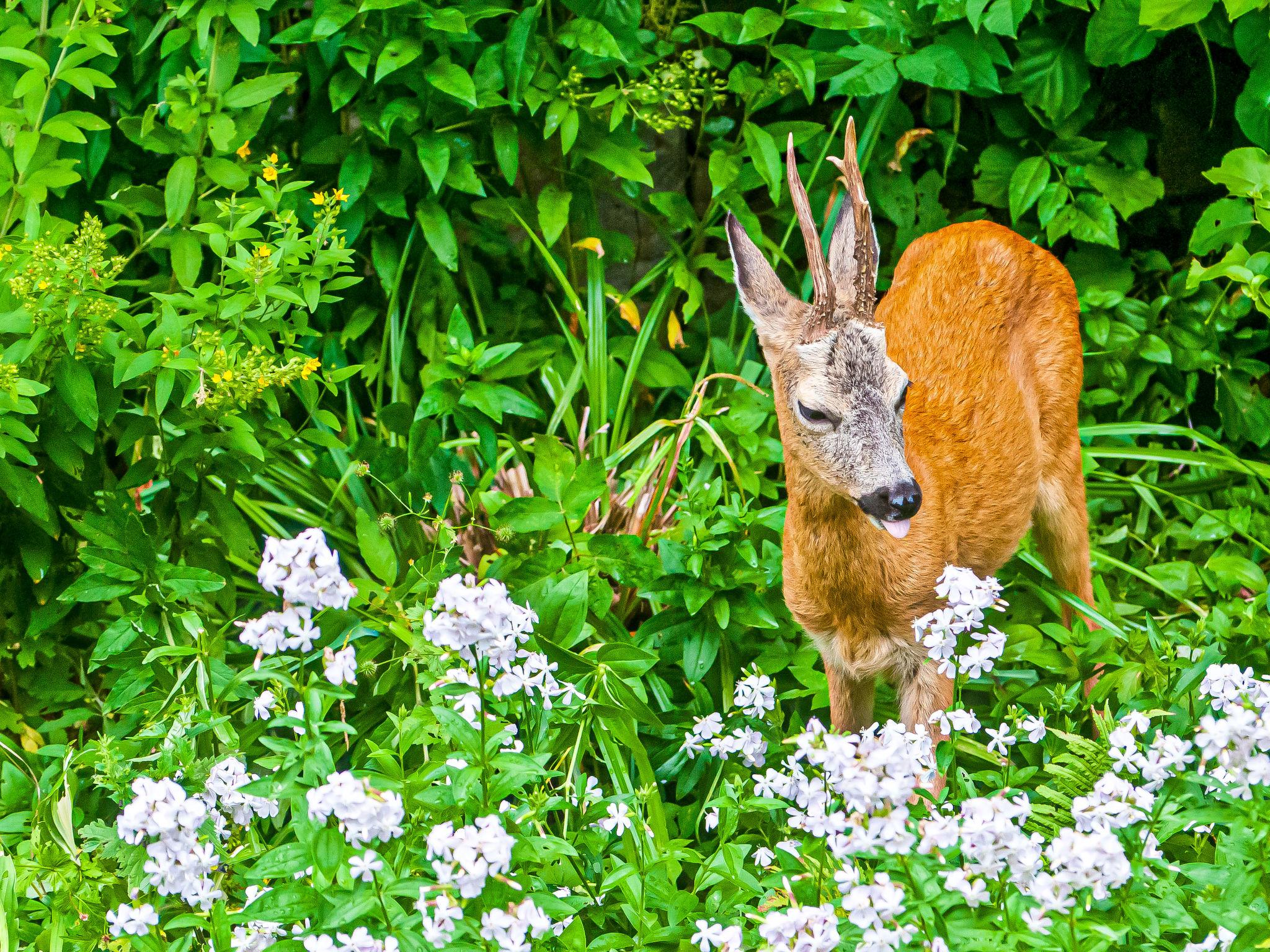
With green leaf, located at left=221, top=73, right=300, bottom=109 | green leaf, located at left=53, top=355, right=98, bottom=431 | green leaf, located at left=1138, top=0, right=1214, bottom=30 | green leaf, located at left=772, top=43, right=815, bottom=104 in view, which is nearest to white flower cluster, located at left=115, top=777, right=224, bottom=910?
green leaf, located at left=53, top=355, right=98, bottom=431

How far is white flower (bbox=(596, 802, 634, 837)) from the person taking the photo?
2.19 m

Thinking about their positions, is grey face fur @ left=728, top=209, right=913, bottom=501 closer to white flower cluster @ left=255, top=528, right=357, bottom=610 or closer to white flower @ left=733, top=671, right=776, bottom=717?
white flower @ left=733, top=671, right=776, bottom=717

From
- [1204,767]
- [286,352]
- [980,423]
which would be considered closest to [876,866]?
[1204,767]

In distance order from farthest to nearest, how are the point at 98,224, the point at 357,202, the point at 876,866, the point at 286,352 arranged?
the point at 357,202 < the point at 286,352 < the point at 98,224 < the point at 876,866

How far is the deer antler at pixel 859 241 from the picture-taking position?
217cm

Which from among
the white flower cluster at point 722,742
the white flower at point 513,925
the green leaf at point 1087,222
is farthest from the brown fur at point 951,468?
the white flower at point 513,925

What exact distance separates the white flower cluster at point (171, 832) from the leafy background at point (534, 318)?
1.18ft

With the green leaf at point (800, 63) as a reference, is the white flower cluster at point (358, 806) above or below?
below

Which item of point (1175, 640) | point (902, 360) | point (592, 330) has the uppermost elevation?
point (902, 360)

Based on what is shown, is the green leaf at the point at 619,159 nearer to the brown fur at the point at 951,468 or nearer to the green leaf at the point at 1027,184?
the brown fur at the point at 951,468

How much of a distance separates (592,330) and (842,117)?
1097mm

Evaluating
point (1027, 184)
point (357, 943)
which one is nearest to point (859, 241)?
point (357, 943)

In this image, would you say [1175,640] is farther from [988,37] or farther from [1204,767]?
[988,37]

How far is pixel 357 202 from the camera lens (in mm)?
3623
